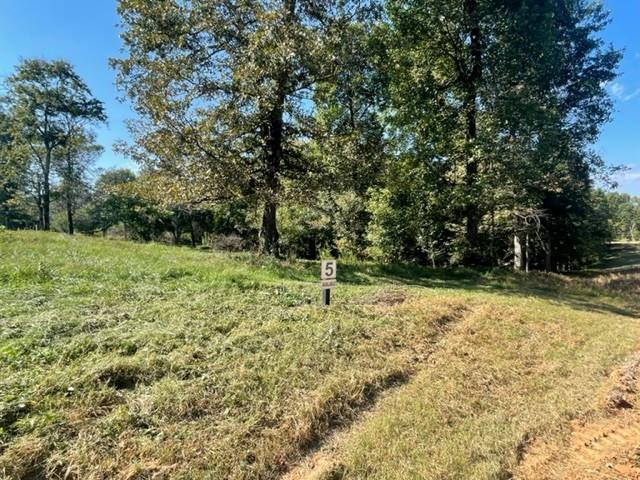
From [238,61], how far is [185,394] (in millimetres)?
8862

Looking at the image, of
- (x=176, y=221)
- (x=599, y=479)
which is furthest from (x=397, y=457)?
(x=176, y=221)

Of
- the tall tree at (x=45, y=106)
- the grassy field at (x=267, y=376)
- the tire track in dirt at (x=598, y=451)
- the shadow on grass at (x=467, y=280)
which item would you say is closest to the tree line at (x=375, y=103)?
the shadow on grass at (x=467, y=280)

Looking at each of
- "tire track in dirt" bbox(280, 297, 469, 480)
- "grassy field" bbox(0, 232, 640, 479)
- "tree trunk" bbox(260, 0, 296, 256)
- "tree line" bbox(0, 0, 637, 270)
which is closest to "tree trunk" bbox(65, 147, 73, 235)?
"tree line" bbox(0, 0, 637, 270)

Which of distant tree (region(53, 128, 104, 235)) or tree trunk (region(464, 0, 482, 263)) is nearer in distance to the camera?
tree trunk (region(464, 0, 482, 263))

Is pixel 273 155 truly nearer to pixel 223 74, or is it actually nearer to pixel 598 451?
pixel 223 74

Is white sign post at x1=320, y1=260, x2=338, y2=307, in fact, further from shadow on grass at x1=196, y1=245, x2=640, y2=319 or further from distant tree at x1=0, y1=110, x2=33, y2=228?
distant tree at x1=0, y1=110, x2=33, y2=228

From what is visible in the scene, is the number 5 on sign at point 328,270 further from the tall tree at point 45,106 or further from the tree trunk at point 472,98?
the tall tree at point 45,106

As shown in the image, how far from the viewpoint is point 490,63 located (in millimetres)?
11227

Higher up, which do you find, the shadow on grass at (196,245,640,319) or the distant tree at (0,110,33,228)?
the distant tree at (0,110,33,228)

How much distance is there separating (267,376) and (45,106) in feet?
91.6

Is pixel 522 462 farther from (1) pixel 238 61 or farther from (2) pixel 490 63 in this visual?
(2) pixel 490 63

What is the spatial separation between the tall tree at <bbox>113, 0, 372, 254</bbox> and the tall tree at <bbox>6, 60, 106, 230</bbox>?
1761 cm

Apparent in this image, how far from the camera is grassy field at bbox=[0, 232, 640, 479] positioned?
2.57m

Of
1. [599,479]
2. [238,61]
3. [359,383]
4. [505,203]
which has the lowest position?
[599,479]
